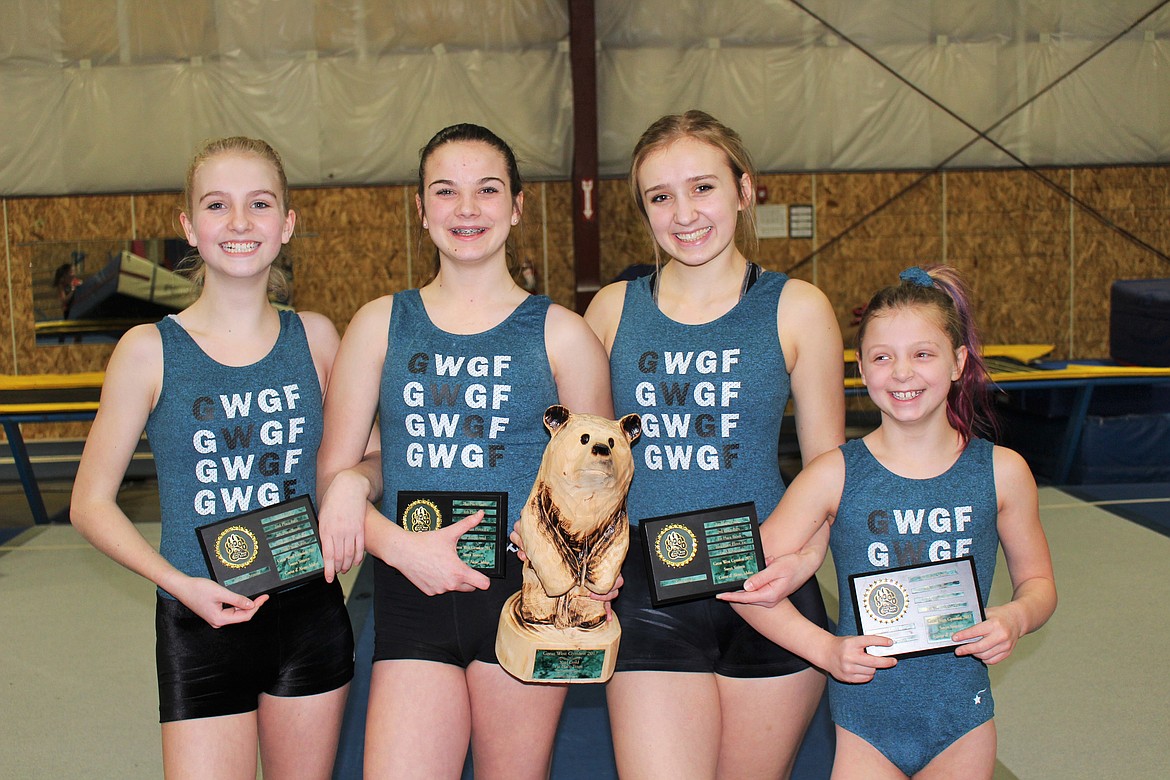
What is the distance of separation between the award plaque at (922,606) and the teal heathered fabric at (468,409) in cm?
65

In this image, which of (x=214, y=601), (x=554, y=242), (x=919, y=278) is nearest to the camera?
(x=214, y=601)

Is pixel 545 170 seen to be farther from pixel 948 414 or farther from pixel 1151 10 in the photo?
pixel 948 414

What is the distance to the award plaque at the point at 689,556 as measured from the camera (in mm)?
1851

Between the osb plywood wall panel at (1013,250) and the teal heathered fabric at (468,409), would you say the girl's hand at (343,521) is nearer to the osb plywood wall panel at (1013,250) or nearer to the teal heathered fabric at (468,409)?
the teal heathered fabric at (468,409)

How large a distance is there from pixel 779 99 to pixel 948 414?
319 inches

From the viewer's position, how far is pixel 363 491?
196 centimetres

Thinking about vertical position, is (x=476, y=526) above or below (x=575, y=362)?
below

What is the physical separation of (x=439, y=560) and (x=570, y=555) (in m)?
0.24

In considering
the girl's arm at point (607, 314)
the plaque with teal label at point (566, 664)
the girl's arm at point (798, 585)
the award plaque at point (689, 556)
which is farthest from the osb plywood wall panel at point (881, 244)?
the plaque with teal label at point (566, 664)

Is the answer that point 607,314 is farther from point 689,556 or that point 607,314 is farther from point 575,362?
point 689,556

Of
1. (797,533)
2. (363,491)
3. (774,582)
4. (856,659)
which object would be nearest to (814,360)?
(797,533)

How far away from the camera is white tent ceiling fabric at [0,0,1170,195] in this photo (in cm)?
948

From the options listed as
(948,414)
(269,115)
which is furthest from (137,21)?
(948,414)

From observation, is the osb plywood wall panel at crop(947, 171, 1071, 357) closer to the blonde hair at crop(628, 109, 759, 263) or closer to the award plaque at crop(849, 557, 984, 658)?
the blonde hair at crop(628, 109, 759, 263)
